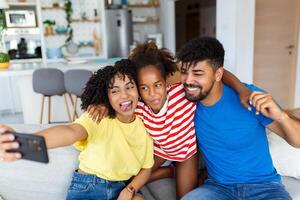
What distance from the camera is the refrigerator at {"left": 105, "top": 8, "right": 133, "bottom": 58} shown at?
17.8ft

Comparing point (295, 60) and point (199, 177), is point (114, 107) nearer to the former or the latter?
point (199, 177)

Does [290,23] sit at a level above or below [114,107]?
above

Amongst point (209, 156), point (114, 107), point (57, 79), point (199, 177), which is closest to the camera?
point (114, 107)

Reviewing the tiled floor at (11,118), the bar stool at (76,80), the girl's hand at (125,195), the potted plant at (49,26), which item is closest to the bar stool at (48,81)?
the bar stool at (76,80)

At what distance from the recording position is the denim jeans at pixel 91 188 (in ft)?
4.07

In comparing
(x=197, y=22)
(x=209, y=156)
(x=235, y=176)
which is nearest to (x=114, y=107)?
(x=209, y=156)

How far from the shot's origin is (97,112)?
3.95ft

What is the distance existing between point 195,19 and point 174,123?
21.9 feet

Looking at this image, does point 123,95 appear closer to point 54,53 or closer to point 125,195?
point 125,195

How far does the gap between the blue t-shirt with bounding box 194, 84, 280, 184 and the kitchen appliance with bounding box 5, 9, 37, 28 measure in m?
4.37

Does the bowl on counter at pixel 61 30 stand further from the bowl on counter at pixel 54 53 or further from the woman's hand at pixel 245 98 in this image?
the woman's hand at pixel 245 98

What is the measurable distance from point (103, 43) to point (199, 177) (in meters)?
3.92

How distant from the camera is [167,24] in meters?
5.59

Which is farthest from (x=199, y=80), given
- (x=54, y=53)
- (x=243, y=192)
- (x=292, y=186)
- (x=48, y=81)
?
(x=54, y=53)
